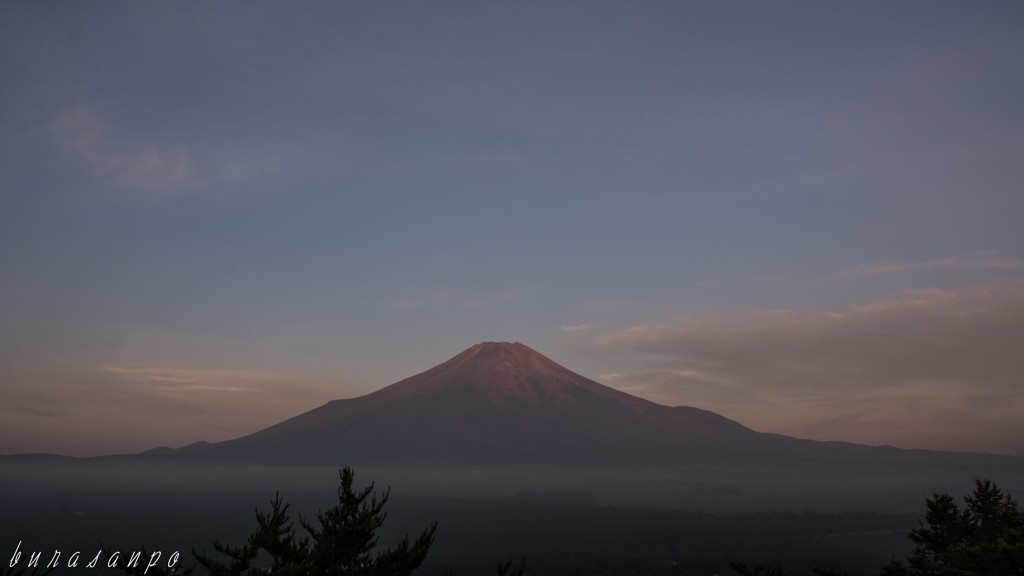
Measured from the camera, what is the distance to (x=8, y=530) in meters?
175

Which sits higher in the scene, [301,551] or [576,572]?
[301,551]

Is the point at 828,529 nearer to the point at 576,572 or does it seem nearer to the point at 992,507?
the point at 576,572

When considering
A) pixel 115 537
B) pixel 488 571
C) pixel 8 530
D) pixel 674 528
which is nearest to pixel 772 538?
pixel 674 528

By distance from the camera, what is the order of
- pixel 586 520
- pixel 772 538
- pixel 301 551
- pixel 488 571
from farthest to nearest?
pixel 586 520, pixel 772 538, pixel 488 571, pixel 301 551

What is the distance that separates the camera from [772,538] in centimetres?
15662

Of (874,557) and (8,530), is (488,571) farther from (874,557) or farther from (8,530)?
(8,530)

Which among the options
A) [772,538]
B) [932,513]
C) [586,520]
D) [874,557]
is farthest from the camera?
[586,520]

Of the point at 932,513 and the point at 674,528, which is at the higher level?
the point at 932,513

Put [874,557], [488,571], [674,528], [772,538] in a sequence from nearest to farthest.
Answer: [488,571]
[874,557]
[772,538]
[674,528]

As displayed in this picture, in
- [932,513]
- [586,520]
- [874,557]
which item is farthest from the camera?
[586,520]

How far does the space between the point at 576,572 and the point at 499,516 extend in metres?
89.0

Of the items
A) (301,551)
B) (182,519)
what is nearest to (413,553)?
(301,551)

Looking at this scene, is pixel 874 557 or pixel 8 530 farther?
pixel 8 530

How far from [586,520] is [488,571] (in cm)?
8109
